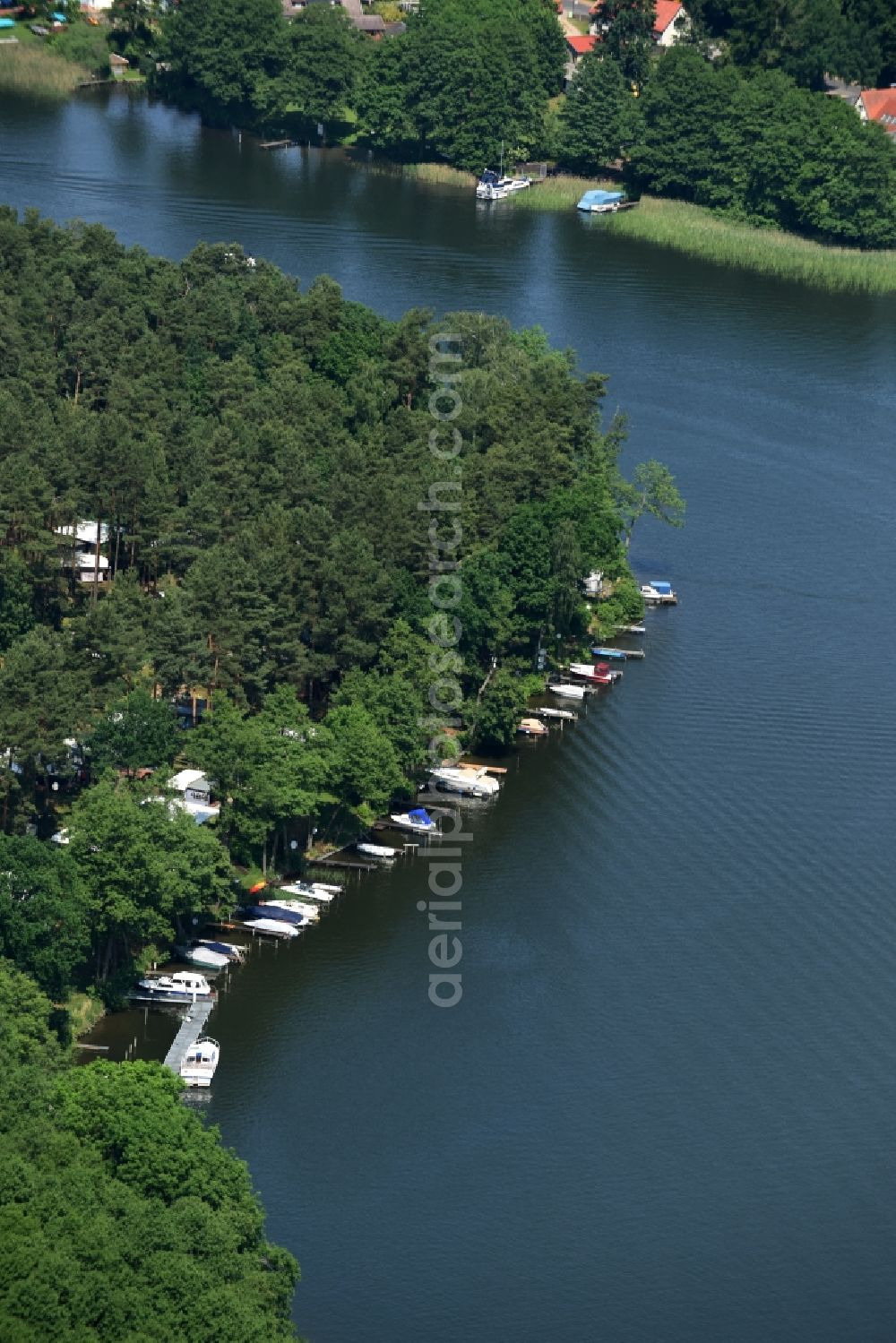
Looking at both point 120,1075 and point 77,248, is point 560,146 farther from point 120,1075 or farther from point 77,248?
point 120,1075

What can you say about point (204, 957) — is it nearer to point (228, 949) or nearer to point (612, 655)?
point (228, 949)

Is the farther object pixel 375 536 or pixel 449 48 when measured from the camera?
pixel 449 48

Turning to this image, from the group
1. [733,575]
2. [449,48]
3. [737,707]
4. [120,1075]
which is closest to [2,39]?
[449,48]

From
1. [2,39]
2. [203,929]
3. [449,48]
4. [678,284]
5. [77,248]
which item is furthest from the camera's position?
[2,39]

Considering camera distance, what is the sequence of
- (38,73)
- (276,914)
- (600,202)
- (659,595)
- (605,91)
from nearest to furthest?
(276,914)
(659,595)
(600,202)
(605,91)
(38,73)

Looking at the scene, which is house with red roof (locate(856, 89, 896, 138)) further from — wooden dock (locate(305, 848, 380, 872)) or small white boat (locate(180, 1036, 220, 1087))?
small white boat (locate(180, 1036, 220, 1087))

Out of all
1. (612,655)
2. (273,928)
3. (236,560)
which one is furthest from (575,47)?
(273,928)
